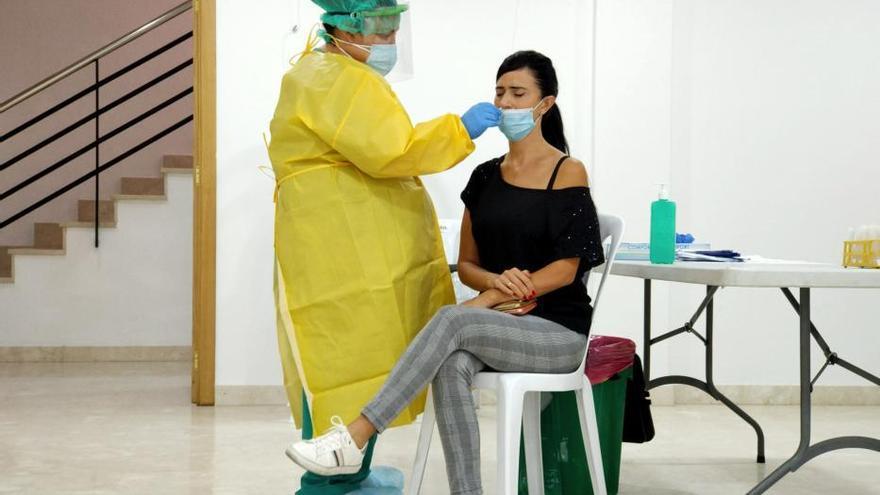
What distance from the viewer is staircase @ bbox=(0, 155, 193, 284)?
603 centimetres

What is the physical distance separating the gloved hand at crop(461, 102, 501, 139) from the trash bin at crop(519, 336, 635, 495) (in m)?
0.69

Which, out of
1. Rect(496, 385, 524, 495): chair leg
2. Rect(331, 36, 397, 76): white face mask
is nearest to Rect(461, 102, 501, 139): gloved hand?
Rect(331, 36, 397, 76): white face mask

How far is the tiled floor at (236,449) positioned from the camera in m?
3.05

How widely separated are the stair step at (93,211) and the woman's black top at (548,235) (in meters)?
4.36

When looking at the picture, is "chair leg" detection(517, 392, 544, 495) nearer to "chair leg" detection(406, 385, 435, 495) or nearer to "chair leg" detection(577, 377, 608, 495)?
"chair leg" detection(577, 377, 608, 495)

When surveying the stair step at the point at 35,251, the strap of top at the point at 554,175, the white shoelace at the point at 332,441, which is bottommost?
the white shoelace at the point at 332,441

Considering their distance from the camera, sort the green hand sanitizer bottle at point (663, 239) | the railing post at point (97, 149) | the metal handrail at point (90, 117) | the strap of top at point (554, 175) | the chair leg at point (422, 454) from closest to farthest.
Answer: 1. the chair leg at point (422, 454)
2. the strap of top at point (554, 175)
3. the green hand sanitizer bottle at point (663, 239)
4. the railing post at point (97, 149)
5. the metal handrail at point (90, 117)

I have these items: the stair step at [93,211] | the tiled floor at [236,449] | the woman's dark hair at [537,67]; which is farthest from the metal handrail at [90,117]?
the woman's dark hair at [537,67]

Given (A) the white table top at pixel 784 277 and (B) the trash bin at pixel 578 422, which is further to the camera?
(B) the trash bin at pixel 578 422

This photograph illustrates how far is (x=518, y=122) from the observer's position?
2488 millimetres

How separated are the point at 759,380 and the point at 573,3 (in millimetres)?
1838

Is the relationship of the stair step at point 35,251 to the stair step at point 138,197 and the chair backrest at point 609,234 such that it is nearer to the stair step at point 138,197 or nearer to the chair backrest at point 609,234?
the stair step at point 138,197

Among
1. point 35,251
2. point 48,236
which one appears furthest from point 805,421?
point 48,236

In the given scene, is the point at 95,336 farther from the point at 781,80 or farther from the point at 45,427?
the point at 781,80
